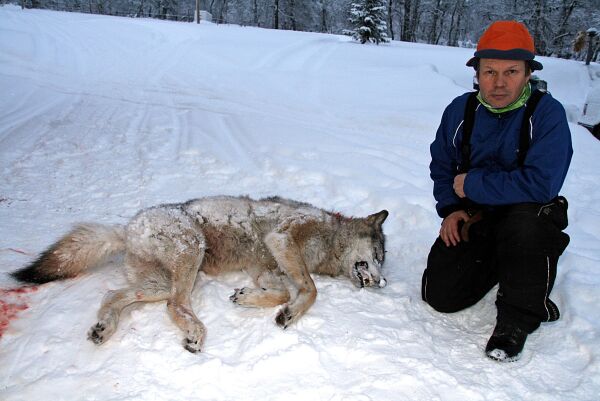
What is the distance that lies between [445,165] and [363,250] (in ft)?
3.87

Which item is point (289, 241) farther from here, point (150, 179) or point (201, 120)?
point (201, 120)

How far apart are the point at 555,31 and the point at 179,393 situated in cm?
3927

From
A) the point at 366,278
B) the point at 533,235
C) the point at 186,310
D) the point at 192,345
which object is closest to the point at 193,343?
the point at 192,345

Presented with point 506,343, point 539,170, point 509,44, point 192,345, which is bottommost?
point 192,345

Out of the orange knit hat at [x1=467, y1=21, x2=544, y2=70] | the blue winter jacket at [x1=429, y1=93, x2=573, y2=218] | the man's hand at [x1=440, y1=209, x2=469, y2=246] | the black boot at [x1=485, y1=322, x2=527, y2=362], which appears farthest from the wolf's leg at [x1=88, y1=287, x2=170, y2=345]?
the orange knit hat at [x1=467, y1=21, x2=544, y2=70]

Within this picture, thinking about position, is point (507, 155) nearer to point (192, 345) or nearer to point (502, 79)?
point (502, 79)

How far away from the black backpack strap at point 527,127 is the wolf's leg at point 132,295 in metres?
3.06

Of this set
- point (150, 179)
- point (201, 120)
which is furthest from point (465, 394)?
point (201, 120)

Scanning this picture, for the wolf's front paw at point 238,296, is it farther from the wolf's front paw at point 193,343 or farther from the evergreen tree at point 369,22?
the evergreen tree at point 369,22

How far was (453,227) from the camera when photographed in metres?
3.70

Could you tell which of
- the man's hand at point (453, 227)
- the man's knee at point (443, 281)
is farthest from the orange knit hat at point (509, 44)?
the man's knee at point (443, 281)

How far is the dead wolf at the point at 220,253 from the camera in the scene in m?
3.48

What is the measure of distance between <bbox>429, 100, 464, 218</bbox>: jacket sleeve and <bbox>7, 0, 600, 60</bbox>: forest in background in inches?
949

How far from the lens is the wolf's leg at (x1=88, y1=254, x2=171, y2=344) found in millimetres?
3055
